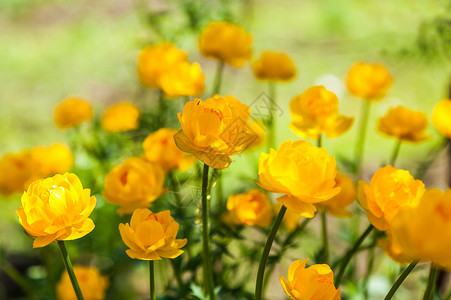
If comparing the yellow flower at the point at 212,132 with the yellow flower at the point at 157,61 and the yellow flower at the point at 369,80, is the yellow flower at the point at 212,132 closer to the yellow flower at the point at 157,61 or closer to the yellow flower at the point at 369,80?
the yellow flower at the point at 157,61

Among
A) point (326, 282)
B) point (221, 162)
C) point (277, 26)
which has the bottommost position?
point (326, 282)

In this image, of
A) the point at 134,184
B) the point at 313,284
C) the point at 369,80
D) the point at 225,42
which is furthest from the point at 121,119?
the point at 313,284

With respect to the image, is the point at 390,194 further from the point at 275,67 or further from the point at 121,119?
the point at 121,119

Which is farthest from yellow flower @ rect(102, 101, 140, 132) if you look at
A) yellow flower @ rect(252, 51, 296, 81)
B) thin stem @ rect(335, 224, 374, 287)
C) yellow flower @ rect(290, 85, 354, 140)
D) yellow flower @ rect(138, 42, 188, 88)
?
thin stem @ rect(335, 224, 374, 287)

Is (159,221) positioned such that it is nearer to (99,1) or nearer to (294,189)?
(294,189)

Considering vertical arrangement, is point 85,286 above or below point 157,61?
below

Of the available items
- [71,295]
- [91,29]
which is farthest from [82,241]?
[91,29]
